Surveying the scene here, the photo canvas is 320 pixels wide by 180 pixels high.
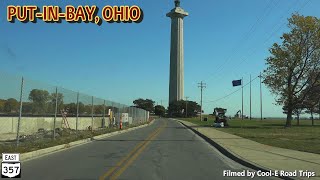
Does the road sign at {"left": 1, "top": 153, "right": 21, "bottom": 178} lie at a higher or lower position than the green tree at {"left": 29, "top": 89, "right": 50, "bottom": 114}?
lower

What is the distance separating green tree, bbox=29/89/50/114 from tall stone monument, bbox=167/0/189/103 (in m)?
146

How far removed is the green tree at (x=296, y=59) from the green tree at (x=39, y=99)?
38897 millimetres

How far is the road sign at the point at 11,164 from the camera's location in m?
10.0

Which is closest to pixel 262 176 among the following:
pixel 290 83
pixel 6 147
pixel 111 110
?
pixel 6 147

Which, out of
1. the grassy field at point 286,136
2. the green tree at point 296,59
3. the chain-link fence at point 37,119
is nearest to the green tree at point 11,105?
the chain-link fence at point 37,119

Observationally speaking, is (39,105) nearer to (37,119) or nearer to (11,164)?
(37,119)

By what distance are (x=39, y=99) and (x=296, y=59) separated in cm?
4062

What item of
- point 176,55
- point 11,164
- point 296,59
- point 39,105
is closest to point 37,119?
point 39,105

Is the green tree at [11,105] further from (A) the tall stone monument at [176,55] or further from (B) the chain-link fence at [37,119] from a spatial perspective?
(A) the tall stone monument at [176,55]

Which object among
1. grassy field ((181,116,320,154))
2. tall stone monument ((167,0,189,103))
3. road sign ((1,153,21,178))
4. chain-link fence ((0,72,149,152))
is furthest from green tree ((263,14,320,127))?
tall stone monument ((167,0,189,103))

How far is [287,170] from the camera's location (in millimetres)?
13148

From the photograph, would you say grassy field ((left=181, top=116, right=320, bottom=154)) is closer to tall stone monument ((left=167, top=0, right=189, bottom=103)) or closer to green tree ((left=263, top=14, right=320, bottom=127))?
green tree ((left=263, top=14, right=320, bottom=127))

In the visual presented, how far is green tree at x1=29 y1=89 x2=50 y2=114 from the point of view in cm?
2243

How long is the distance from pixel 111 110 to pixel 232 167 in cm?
3453
